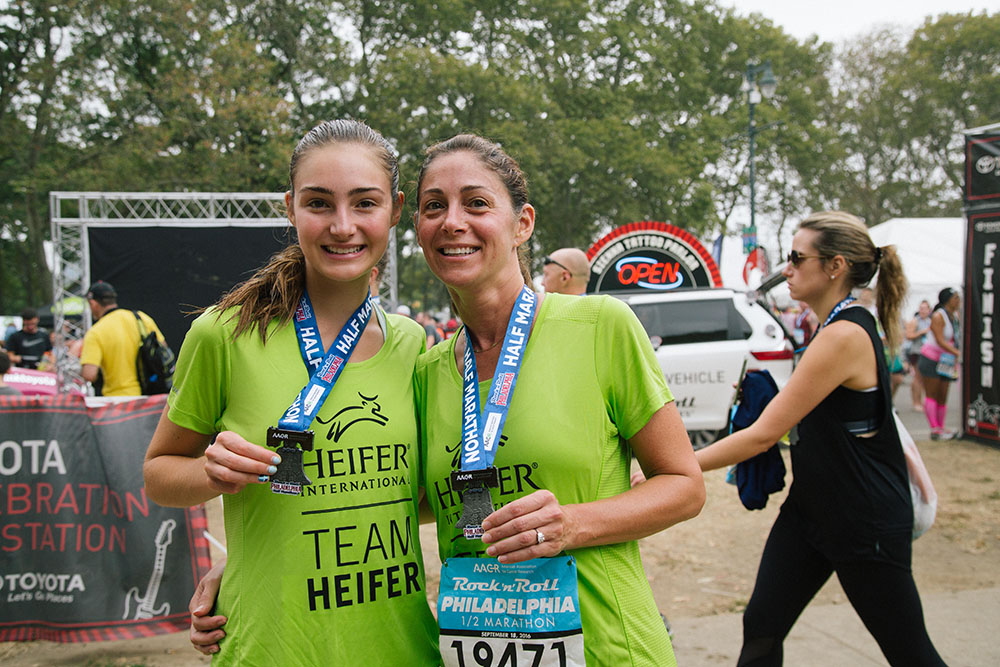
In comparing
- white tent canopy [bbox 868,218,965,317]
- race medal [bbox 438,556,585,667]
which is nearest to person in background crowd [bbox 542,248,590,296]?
race medal [bbox 438,556,585,667]

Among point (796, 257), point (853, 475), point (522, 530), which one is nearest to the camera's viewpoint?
point (522, 530)

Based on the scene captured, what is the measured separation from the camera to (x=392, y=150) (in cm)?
196

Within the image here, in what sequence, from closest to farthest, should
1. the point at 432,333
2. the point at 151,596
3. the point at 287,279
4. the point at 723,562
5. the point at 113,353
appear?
the point at 287,279 → the point at 151,596 → the point at 723,562 → the point at 113,353 → the point at 432,333

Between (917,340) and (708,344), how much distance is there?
823cm

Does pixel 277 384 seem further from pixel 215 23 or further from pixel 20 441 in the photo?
pixel 215 23

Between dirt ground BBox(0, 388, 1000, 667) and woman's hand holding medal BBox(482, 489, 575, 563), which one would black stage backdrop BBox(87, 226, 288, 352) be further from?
woman's hand holding medal BBox(482, 489, 575, 563)

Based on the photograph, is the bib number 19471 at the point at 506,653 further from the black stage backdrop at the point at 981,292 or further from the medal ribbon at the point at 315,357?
the black stage backdrop at the point at 981,292

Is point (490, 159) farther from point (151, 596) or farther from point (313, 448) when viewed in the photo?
point (151, 596)

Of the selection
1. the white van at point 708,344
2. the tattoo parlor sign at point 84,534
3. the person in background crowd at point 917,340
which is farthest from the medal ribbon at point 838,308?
the person in background crowd at point 917,340

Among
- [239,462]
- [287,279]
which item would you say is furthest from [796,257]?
[239,462]

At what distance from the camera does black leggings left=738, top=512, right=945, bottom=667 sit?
8.11ft

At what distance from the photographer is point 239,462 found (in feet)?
4.88

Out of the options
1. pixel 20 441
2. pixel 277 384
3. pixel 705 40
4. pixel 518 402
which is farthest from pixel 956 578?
pixel 705 40

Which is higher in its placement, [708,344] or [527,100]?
[527,100]
